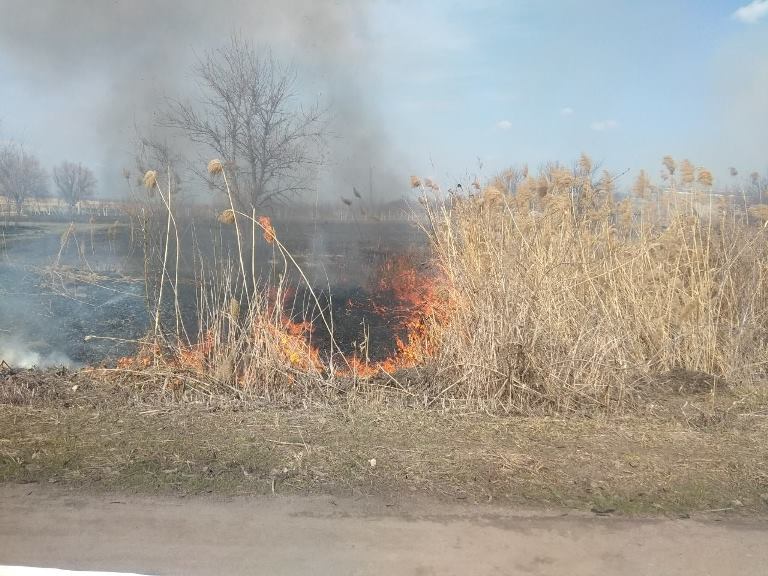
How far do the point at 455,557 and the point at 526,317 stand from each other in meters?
2.65

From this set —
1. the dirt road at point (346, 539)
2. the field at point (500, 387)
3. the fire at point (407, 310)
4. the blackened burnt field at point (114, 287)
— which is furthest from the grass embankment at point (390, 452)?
the blackened burnt field at point (114, 287)

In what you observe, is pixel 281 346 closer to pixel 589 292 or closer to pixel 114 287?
pixel 589 292

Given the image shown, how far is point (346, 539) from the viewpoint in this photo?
3250 mm

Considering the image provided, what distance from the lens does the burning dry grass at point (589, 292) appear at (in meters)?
5.35

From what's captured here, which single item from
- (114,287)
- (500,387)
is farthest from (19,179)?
(500,387)

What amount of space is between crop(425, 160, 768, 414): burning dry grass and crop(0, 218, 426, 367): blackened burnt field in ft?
6.30

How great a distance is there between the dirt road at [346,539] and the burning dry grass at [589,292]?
6.21 ft

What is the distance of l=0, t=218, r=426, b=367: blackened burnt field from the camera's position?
27.3ft

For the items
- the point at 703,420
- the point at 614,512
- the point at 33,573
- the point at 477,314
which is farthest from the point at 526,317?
the point at 33,573

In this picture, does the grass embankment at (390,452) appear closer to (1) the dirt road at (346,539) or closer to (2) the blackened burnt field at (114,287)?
(1) the dirt road at (346,539)

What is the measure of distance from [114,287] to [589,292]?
669cm

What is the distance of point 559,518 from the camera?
3.47 meters

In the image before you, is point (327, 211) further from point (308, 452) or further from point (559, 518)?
point (559, 518)

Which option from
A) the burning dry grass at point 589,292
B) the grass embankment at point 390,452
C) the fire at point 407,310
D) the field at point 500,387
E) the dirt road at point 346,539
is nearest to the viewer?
the dirt road at point 346,539
